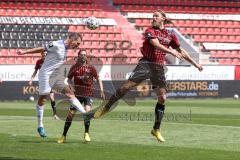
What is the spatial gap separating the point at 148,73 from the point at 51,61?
8.77ft

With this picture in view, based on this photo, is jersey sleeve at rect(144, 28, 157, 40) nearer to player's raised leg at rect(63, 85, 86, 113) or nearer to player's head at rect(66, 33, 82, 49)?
player's head at rect(66, 33, 82, 49)

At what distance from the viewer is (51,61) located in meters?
15.9

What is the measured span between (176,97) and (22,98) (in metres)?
10.2

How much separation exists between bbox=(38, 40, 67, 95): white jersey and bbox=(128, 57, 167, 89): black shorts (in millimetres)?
2023

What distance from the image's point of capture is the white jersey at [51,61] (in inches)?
615

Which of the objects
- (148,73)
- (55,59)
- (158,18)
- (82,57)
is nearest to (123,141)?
(148,73)

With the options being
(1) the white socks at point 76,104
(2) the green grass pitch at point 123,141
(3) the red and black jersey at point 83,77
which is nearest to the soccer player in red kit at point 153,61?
(1) the white socks at point 76,104

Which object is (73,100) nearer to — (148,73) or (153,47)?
(148,73)

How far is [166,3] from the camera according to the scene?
53.4 m

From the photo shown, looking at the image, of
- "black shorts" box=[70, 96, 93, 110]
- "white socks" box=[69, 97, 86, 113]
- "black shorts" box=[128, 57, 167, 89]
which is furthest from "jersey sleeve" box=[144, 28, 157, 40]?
"black shorts" box=[70, 96, 93, 110]

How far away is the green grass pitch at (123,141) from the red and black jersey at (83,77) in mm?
1204

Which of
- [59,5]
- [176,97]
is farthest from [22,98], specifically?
[59,5]

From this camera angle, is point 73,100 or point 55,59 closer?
point 73,100

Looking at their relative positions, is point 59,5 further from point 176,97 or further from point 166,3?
point 176,97
